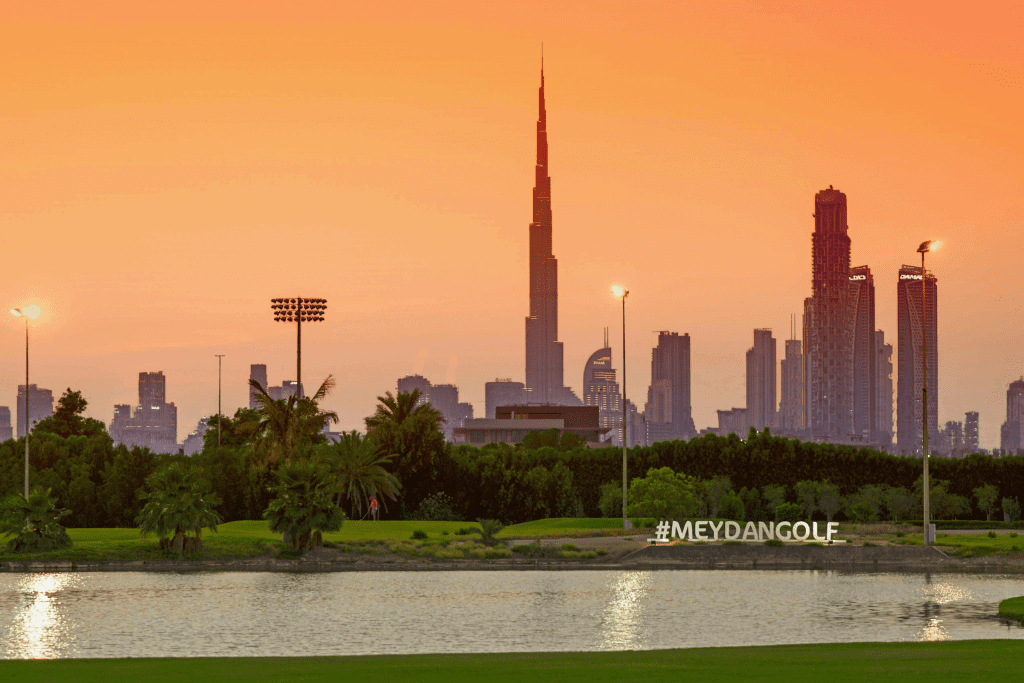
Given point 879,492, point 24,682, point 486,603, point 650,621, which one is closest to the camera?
point 24,682

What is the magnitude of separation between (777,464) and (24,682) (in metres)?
73.9

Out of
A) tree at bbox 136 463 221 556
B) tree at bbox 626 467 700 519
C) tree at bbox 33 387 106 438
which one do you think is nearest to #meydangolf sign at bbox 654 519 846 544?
tree at bbox 626 467 700 519

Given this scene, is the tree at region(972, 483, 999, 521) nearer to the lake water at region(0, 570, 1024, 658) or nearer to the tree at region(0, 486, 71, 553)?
the lake water at region(0, 570, 1024, 658)

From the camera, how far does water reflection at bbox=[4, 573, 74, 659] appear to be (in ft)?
83.3

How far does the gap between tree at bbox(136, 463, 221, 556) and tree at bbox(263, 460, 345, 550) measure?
307cm

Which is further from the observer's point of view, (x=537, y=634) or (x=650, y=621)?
(x=650, y=621)

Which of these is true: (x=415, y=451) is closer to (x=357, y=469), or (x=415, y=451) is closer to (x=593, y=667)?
(x=357, y=469)

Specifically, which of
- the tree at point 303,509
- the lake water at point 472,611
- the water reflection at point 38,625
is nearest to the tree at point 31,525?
the lake water at point 472,611

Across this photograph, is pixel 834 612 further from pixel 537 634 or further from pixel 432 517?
pixel 432 517

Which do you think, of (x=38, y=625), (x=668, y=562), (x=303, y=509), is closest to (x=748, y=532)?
(x=668, y=562)

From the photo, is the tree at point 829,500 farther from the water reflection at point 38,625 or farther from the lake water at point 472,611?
the water reflection at point 38,625

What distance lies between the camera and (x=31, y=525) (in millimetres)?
52031

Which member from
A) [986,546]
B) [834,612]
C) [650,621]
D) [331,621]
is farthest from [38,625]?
[986,546]

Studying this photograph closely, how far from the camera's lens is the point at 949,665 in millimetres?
20656
